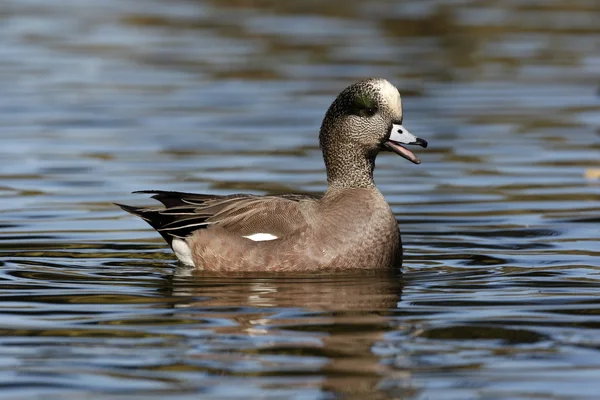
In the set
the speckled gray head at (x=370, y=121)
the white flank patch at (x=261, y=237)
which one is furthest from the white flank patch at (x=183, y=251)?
the speckled gray head at (x=370, y=121)

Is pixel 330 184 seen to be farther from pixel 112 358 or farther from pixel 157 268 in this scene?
pixel 112 358

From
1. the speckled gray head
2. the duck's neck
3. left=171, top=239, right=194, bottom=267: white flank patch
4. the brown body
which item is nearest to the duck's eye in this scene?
the speckled gray head

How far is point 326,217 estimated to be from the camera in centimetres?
869

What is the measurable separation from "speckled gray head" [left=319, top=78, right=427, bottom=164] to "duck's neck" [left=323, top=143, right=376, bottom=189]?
0.02m

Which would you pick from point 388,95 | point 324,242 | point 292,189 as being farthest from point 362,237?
point 292,189

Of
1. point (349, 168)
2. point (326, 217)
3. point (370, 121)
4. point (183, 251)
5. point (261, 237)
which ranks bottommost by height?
point (183, 251)

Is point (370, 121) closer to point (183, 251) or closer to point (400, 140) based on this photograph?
point (400, 140)

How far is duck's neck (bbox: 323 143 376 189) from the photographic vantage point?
901 cm

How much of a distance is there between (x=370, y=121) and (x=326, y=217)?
2.19 ft

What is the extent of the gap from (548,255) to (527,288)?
1167mm

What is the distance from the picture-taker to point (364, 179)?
9.01m

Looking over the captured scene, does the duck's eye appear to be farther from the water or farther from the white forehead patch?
the water

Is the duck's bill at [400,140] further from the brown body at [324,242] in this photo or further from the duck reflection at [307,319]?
the duck reflection at [307,319]

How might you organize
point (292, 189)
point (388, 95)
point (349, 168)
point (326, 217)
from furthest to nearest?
1. point (292, 189)
2. point (349, 168)
3. point (388, 95)
4. point (326, 217)
